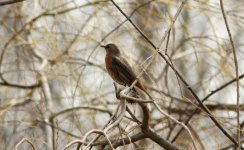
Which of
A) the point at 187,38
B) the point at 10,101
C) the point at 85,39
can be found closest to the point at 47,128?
the point at 10,101

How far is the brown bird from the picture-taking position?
171 inches

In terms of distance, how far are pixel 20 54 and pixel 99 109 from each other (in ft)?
3.08

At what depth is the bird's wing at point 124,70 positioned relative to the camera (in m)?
4.33

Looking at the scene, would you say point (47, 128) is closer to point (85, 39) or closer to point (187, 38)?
point (85, 39)

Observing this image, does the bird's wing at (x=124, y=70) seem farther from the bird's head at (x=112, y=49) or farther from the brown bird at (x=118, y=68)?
the bird's head at (x=112, y=49)

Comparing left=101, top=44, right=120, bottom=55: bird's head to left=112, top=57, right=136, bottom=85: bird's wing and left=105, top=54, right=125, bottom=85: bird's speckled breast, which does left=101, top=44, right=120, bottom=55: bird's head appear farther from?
left=112, top=57, right=136, bottom=85: bird's wing

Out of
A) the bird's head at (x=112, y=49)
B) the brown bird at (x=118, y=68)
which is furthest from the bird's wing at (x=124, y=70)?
the bird's head at (x=112, y=49)

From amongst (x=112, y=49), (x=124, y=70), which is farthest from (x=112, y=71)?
(x=112, y=49)

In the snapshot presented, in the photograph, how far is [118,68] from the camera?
14.9 ft

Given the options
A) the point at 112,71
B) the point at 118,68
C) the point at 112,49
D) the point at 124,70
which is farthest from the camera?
the point at 112,49

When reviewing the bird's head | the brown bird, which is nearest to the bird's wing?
the brown bird

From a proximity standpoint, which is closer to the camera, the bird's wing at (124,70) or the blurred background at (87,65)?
the bird's wing at (124,70)

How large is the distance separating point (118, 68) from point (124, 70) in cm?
13

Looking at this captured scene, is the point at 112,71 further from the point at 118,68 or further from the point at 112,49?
the point at 112,49
